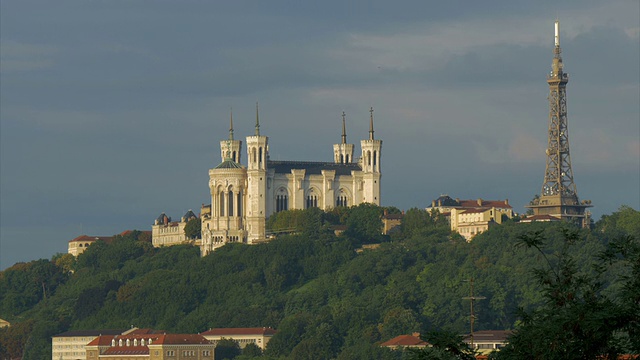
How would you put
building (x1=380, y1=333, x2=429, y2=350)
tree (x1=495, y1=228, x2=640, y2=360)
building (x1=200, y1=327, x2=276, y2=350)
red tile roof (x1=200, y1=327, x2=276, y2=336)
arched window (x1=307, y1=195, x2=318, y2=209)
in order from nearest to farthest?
tree (x1=495, y1=228, x2=640, y2=360) → building (x1=380, y1=333, x2=429, y2=350) → building (x1=200, y1=327, x2=276, y2=350) → red tile roof (x1=200, y1=327, x2=276, y2=336) → arched window (x1=307, y1=195, x2=318, y2=209)

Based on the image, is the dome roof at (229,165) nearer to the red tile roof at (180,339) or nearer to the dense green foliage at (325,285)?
the dense green foliage at (325,285)

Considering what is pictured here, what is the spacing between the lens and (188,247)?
636 feet

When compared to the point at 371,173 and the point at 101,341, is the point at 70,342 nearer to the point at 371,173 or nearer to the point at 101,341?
the point at 101,341

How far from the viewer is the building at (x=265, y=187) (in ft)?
609

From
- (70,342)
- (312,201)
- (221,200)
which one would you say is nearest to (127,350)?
(70,342)

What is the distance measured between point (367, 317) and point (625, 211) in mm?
30859

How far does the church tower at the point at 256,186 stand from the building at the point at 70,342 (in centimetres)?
1629

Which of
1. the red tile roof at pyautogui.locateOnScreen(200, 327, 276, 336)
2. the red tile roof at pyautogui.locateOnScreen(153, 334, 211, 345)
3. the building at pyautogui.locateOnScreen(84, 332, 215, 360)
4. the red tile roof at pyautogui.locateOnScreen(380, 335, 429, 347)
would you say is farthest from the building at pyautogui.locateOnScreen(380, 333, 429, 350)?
the red tile roof at pyautogui.locateOnScreen(153, 334, 211, 345)

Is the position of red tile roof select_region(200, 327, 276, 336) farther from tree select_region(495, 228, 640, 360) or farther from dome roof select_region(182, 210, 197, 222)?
tree select_region(495, 228, 640, 360)

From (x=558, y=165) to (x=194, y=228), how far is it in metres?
39.0

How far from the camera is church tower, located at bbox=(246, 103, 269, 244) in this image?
18475 cm

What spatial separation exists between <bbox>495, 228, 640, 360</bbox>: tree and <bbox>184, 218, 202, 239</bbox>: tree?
143 metres

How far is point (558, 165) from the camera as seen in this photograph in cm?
17250

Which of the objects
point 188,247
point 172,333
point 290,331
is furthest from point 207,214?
point 290,331
